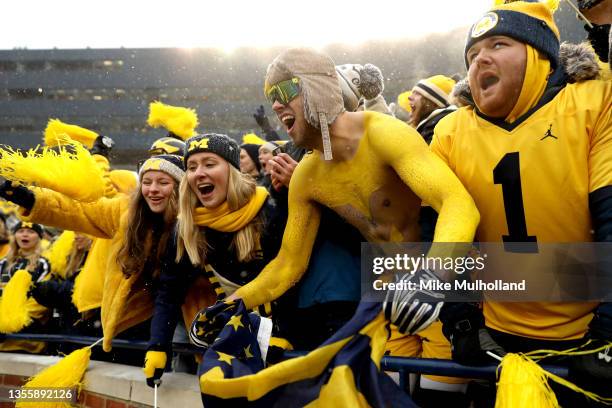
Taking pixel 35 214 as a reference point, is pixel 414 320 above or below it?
below

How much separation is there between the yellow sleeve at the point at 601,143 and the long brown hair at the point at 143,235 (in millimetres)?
2469

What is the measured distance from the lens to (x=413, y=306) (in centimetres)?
158

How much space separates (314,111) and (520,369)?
1.17 metres

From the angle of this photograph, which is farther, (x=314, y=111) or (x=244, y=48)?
(x=244, y=48)

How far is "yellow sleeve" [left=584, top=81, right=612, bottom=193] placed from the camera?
1.76 meters

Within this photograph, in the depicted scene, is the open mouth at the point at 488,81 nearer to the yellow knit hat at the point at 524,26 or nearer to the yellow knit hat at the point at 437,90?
the yellow knit hat at the point at 524,26

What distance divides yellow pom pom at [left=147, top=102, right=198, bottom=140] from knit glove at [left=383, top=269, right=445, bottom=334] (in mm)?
4012

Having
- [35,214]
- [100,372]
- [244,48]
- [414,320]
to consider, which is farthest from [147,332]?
[244,48]

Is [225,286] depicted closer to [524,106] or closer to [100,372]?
[100,372]

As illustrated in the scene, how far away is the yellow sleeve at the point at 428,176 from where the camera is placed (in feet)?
5.93

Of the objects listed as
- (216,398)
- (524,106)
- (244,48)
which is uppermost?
(244,48)

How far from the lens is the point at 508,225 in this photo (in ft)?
6.36

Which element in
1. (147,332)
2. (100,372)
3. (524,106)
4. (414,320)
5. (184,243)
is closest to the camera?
(414,320)

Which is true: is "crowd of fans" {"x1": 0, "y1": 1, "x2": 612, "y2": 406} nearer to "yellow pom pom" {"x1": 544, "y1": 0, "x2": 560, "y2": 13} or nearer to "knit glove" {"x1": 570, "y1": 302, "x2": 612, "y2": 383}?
"knit glove" {"x1": 570, "y1": 302, "x2": 612, "y2": 383}
